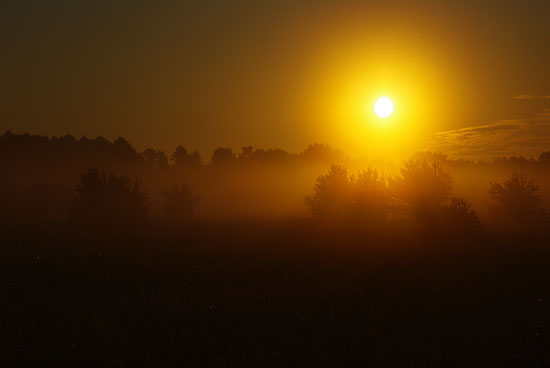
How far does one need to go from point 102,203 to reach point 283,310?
33294 mm

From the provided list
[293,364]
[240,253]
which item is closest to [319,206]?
[240,253]

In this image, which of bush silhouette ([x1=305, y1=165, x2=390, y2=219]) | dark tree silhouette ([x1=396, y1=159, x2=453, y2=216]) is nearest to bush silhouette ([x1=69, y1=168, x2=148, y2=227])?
bush silhouette ([x1=305, y1=165, x2=390, y2=219])

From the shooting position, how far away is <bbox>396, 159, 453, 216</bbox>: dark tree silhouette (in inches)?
1372

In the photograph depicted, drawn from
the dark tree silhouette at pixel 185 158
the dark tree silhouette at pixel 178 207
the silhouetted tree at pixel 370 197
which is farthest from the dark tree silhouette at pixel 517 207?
the dark tree silhouette at pixel 185 158

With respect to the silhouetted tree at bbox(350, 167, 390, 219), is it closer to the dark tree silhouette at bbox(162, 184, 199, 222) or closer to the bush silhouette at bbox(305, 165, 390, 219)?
the bush silhouette at bbox(305, 165, 390, 219)

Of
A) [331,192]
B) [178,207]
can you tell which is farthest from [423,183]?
[178,207]

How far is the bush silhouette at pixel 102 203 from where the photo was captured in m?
38.7

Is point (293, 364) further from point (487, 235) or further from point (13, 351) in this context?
point (487, 235)

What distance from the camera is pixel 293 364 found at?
24.7 feet

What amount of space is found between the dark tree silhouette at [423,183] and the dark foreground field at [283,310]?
Result: 49.9ft

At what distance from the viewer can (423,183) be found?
115 ft

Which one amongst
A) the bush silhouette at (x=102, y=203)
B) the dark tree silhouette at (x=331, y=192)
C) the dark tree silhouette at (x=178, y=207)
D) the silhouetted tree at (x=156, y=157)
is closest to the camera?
the bush silhouette at (x=102, y=203)

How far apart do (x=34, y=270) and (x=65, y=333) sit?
32.9ft

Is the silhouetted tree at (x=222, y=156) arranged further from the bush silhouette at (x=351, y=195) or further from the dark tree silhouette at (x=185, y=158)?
the bush silhouette at (x=351, y=195)
